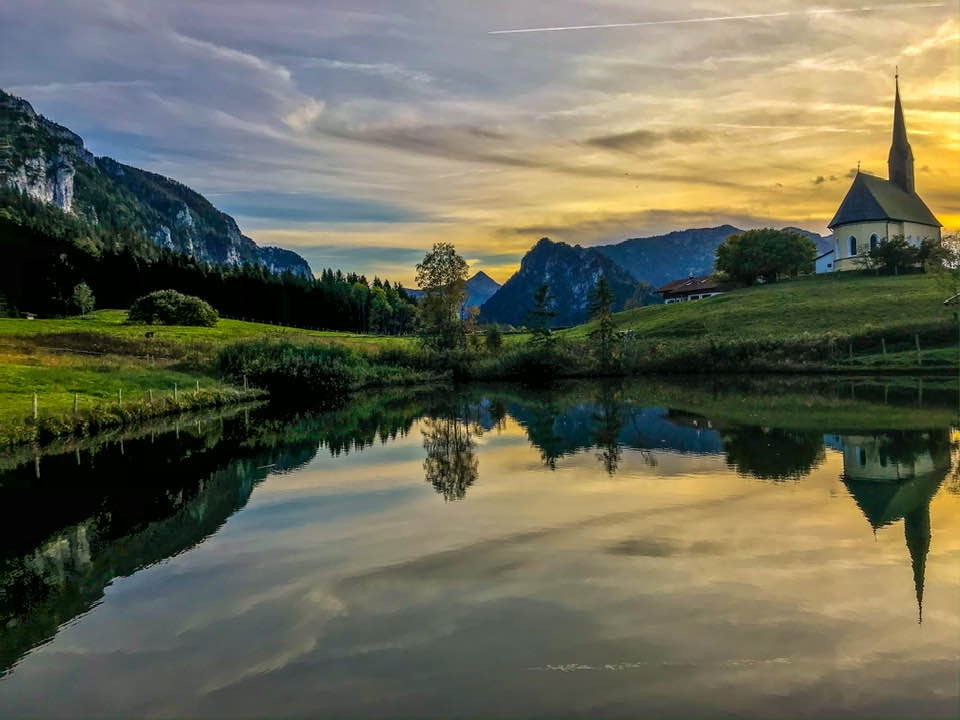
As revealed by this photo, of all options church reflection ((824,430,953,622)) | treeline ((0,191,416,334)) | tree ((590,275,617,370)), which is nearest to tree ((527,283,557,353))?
tree ((590,275,617,370))

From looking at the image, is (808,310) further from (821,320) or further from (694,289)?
(694,289)

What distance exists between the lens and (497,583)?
12.7 metres

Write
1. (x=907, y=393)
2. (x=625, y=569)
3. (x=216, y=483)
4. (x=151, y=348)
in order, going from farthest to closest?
(x=151, y=348)
(x=907, y=393)
(x=216, y=483)
(x=625, y=569)

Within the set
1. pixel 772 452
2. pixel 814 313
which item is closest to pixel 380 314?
pixel 814 313

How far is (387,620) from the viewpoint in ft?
36.9

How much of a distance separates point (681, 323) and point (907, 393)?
4192 centimetres

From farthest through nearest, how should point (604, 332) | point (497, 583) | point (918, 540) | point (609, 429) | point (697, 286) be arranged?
point (697, 286) < point (604, 332) < point (609, 429) < point (918, 540) < point (497, 583)

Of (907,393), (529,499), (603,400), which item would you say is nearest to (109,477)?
(529,499)

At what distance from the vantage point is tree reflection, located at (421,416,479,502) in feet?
72.3

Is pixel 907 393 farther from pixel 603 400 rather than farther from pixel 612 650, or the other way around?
pixel 612 650

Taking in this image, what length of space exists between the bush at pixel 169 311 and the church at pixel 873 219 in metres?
91.6

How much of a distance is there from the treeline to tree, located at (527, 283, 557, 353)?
103 ft

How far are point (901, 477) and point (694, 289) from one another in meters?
108

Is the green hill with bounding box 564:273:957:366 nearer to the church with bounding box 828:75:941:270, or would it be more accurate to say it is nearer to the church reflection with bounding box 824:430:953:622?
the church with bounding box 828:75:941:270
